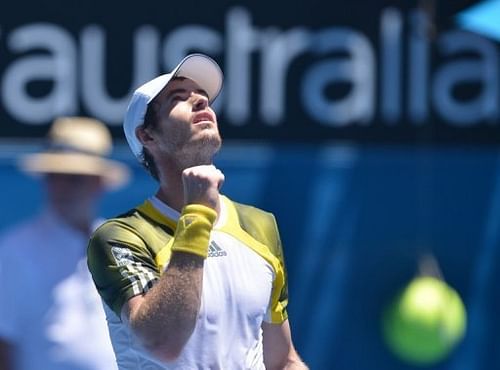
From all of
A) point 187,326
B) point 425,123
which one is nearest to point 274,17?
point 425,123

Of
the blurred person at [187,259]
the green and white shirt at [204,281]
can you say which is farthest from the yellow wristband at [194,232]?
the green and white shirt at [204,281]

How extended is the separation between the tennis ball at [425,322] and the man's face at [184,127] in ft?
9.10

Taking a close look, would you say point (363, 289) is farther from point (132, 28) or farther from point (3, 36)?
point (3, 36)

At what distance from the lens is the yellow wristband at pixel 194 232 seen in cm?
245

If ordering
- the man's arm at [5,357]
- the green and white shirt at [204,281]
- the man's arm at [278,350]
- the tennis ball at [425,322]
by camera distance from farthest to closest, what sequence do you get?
1. the tennis ball at [425,322]
2. the man's arm at [5,357]
3. the man's arm at [278,350]
4. the green and white shirt at [204,281]

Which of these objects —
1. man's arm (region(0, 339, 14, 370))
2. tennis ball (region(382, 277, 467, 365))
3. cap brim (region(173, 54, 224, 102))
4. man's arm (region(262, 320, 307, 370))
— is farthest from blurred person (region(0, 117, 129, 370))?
tennis ball (region(382, 277, 467, 365))

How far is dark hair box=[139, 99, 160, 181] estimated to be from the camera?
2.73 m

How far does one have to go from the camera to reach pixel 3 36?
18.6 feet

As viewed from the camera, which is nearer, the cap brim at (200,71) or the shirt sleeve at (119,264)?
the shirt sleeve at (119,264)

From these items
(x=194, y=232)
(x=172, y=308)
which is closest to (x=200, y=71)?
(x=194, y=232)

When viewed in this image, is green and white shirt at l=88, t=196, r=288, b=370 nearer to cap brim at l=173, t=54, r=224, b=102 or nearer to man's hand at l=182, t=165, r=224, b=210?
man's hand at l=182, t=165, r=224, b=210

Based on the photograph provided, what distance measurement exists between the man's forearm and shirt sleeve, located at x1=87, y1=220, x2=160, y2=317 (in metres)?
0.07

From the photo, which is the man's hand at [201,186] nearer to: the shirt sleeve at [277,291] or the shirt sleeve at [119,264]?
the shirt sleeve at [119,264]

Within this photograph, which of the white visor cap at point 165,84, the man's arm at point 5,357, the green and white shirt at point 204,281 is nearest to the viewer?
the green and white shirt at point 204,281
